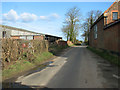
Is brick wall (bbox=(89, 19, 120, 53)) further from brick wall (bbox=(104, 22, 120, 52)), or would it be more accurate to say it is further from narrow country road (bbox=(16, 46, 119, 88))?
narrow country road (bbox=(16, 46, 119, 88))

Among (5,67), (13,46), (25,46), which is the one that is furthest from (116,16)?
(5,67)

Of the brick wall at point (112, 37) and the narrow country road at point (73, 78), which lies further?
the brick wall at point (112, 37)

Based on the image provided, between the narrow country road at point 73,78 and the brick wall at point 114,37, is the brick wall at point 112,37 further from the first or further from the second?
the narrow country road at point 73,78

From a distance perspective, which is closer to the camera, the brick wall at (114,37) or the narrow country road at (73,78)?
the narrow country road at (73,78)

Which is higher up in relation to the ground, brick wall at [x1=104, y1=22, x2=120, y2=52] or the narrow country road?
brick wall at [x1=104, y1=22, x2=120, y2=52]

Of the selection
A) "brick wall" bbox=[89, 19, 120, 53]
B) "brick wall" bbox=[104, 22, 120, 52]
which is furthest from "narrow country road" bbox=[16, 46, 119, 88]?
"brick wall" bbox=[89, 19, 120, 53]

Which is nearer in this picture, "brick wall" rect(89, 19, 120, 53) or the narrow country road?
the narrow country road

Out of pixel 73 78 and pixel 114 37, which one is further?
pixel 114 37

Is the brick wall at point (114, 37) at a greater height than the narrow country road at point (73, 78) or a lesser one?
greater

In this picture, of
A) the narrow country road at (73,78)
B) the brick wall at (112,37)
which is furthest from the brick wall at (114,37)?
the narrow country road at (73,78)

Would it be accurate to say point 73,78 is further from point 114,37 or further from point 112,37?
point 112,37

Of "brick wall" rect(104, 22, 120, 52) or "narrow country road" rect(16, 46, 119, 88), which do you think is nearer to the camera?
"narrow country road" rect(16, 46, 119, 88)

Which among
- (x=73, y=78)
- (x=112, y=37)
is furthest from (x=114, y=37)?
(x=73, y=78)

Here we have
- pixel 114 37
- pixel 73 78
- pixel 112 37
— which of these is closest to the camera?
pixel 73 78
